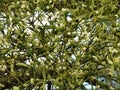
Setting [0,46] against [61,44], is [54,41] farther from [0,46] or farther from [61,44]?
[0,46]

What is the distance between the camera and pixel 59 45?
2416 millimetres

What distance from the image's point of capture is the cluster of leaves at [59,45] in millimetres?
2348

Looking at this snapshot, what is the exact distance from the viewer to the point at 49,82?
2404 millimetres

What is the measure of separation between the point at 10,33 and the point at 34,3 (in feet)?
0.91

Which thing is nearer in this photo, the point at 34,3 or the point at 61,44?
the point at 61,44

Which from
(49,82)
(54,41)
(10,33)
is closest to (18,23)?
(10,33)

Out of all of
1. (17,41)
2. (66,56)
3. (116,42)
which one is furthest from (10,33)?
(116,42)

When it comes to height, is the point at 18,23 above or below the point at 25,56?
above

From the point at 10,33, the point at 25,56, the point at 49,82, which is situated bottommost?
the point at 49,82

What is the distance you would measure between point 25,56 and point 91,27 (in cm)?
47

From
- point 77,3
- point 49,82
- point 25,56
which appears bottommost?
point 49,82

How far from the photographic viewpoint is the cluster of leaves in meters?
2.35

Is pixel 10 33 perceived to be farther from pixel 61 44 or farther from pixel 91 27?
pixel 91 27

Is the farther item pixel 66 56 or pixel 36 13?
pixel 36 13
